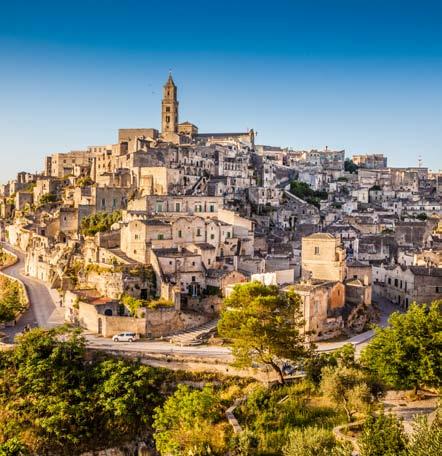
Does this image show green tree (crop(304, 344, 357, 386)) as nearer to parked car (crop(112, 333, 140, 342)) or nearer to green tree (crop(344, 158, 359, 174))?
parked car (crop(112, 333, 140, 342))

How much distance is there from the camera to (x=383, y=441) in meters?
18.5

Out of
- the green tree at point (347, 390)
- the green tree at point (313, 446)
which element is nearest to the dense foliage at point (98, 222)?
the green tree at point (347, 390)

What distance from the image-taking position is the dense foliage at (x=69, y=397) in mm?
28562

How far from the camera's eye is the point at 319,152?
117250 millimetres

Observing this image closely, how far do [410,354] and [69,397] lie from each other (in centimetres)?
1838

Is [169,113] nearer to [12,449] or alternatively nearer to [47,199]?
[47,199]

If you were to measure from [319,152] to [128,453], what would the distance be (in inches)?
3800

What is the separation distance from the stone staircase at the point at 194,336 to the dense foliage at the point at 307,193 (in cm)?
4615

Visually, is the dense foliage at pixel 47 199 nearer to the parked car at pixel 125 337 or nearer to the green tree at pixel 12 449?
the parked car at pixel 125 337

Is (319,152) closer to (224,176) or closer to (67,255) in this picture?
(224,176)

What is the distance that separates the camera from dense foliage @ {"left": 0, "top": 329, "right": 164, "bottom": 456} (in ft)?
93.7

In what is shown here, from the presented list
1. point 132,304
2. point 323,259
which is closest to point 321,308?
point 323,259

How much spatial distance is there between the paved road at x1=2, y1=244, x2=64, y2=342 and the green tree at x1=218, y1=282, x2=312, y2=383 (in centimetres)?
1527

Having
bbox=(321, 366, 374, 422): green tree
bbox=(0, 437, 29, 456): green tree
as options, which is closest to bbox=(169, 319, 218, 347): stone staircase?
bbox=(321, 366, 374, 422): green tree
